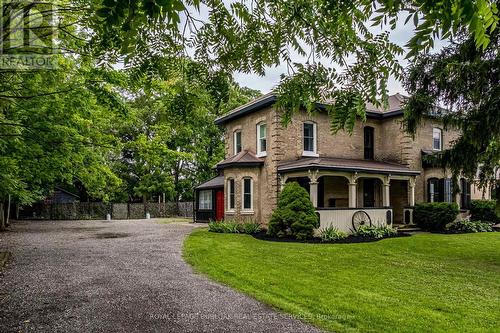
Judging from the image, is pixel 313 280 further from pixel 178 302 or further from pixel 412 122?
pixel 412 122

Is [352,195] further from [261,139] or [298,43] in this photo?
[298,43]

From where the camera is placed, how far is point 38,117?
391 inches

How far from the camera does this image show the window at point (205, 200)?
1024 inches

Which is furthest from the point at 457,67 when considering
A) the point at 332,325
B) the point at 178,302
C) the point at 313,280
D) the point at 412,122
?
the point at 178,302

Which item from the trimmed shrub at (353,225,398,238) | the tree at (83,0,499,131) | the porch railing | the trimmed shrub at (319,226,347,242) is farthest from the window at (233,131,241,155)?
the tree at (83,0,499,131)

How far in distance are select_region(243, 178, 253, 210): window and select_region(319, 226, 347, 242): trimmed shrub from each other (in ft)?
15.0

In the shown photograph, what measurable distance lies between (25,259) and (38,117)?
160 inches

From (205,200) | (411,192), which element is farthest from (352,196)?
(205,200)

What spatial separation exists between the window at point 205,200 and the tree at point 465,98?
16713 mm

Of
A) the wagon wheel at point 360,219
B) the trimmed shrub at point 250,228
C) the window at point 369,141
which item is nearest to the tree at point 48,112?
the trimmed shrub at point 250,228

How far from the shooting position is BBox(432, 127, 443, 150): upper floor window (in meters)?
21.6

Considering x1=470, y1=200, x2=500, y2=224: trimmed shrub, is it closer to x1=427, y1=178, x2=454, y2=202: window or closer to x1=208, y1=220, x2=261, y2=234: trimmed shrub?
x1=427, y1=178, x2=454, y2=202: window

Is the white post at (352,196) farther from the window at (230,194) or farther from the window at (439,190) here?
the window at (439,190)

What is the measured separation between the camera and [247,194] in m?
19.0
